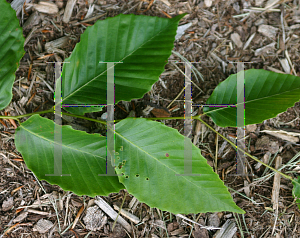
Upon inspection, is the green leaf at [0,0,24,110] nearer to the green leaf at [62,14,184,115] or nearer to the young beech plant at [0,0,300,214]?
the young beech plant at [0,0,300,214]

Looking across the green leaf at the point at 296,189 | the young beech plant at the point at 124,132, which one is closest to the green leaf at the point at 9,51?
the young beech plant at the point at 124,132

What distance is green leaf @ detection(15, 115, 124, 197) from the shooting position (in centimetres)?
112

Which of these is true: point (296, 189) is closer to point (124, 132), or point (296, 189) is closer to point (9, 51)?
point (124, 132)

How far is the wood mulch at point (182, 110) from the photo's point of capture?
1.32 metres

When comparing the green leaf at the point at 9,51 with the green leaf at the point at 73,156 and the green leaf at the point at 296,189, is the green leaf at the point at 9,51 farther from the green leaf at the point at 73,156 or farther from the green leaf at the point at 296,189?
the green leaf at the point at 296,189

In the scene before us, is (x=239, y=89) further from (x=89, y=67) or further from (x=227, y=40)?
(x=89, y=67)

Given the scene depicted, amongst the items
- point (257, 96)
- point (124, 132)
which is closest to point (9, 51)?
point (124, 132)

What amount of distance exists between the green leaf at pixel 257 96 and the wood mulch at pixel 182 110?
121mm

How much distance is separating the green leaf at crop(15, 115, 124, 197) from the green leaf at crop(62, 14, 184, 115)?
17 centimetres

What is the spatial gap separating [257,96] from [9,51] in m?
1.30

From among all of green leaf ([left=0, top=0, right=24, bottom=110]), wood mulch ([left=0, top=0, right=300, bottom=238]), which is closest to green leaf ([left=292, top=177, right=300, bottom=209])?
wood mulch ([left=0, top=0, right=300, bottom=238])

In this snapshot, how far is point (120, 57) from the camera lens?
45.4 inches

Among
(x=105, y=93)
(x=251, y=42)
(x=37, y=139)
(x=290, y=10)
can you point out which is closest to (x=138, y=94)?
(x=105, y=93)

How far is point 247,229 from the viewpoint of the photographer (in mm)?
1370
